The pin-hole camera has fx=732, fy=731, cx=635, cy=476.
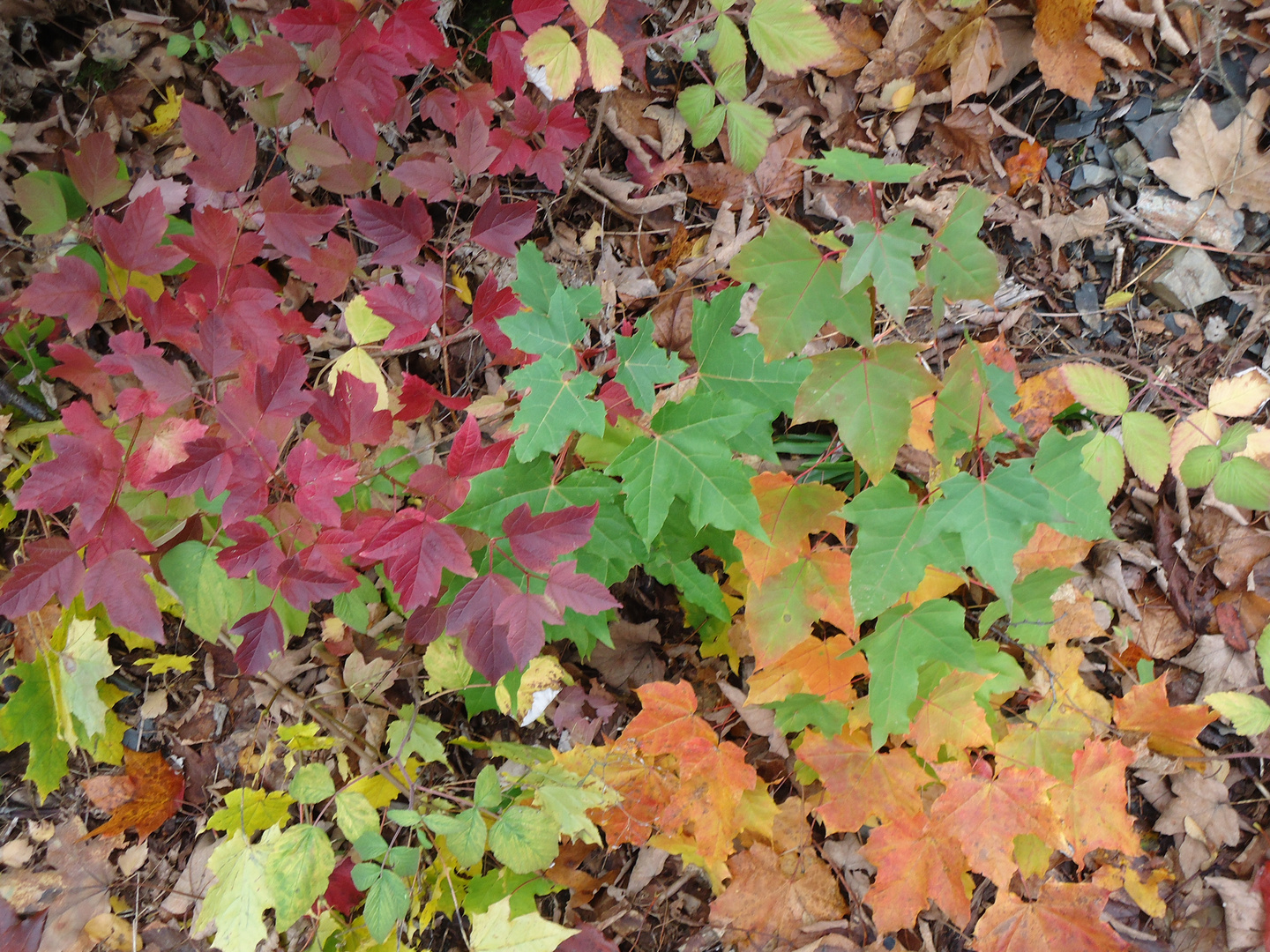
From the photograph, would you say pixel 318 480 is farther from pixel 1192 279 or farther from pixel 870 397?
pixel 1192 279

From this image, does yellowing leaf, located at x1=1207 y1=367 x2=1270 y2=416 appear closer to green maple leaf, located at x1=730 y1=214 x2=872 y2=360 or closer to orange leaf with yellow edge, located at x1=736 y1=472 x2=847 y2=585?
orange leaf with yellow edge, located at x1=736 y1=472 x2=847 y2=585

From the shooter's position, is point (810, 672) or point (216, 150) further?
point (810, 672)

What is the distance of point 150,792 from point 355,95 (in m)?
2.11

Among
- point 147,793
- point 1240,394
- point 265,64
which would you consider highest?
point 265,64

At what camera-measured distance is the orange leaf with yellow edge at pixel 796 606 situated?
5.19 ft

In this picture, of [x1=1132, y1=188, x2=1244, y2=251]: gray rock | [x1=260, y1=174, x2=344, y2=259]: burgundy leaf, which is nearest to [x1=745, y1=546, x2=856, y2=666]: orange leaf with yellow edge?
[x1=260, y1=174, x2=344, y2=259]: burgundy leaf

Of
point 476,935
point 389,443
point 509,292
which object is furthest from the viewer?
point 389,443

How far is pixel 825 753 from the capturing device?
1.80 m

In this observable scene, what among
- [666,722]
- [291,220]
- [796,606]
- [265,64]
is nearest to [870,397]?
[796,606]

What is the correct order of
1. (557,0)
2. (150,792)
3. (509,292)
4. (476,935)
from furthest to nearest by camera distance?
1. (150,792)
2. (557,0)
3. (509,292)
4. (476,935)

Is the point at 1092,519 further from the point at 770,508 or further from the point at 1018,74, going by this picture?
the point at 1018,74

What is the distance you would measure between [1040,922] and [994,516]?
1.24m

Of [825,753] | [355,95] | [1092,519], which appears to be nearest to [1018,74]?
[1092,519]

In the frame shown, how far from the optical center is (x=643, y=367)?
130 cm
